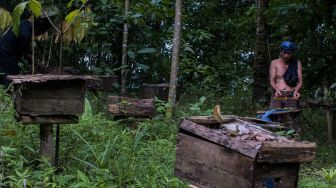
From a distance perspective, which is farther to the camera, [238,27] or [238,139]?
[238,27]

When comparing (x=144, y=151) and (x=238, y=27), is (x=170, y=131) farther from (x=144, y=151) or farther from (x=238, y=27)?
(x=238, y=27)

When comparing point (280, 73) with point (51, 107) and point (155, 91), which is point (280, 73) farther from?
point (51, 107)

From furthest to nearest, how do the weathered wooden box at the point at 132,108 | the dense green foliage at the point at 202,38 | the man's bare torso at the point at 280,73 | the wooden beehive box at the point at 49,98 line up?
the dense green foliage at the point at 202,38
the man's bare torso at the point at 280,73
the weathered wooden box at the point at 132,108
the wooden beehive box at the point at 49,98

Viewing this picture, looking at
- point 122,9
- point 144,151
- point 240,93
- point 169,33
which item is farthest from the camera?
point 240,93

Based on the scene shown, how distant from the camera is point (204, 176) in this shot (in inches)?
130

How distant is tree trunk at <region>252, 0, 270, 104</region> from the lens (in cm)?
945

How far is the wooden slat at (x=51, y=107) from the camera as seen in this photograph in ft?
13.0

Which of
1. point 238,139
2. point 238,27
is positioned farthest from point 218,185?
point 238,27

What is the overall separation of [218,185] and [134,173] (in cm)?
110

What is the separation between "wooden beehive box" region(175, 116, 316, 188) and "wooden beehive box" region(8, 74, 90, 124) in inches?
42.7

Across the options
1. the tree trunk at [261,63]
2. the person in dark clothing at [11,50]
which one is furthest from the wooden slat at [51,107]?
the tree trunk at [261,63]

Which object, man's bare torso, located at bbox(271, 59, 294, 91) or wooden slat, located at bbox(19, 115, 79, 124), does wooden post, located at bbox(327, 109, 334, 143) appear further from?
wooden slat, located at bbox(19, 115, 79, 124)

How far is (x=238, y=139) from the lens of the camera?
3154 millimetres

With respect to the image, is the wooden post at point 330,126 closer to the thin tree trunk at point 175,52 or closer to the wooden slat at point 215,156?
the thin tree trunk at point 175,52
